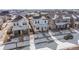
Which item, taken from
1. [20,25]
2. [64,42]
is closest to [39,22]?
[20,25]

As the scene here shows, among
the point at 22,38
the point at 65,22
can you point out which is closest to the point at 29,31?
the point at 22,38

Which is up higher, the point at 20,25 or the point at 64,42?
the point at 20,25

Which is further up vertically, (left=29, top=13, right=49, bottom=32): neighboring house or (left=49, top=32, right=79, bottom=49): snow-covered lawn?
(left=29, top=13, right=49, bottom=32): neighboring house

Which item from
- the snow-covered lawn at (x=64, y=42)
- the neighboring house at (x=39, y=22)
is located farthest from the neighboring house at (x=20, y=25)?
the snow-covered lawn at (x=64, y=42)

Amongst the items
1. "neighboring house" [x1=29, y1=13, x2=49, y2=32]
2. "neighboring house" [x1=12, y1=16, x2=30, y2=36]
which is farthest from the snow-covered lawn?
"neighboring house" [x1=12, y1=16, x2=30, y2=36]

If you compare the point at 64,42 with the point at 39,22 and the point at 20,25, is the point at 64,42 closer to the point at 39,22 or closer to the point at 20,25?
the point at 39,22

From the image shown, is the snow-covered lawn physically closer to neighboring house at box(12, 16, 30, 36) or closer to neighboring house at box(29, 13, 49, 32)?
neighboring house at box(29, 13, 49, 32)
